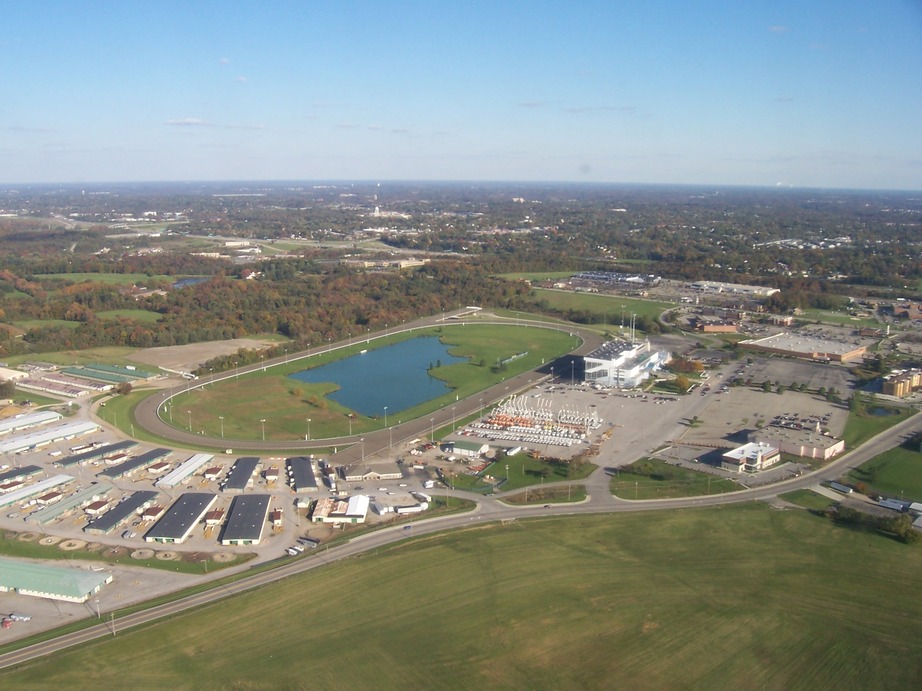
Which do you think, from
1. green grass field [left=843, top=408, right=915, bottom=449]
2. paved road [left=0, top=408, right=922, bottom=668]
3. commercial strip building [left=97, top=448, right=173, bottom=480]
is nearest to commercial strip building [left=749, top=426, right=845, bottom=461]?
paved road [left=0, top=408, right=922, bottom=668]

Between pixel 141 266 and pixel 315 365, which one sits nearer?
pixel 315 365

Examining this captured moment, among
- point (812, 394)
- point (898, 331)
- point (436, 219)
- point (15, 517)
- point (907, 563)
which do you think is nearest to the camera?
point (907, 563)

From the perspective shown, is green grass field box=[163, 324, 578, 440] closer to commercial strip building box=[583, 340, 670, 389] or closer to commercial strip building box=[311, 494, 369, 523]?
commercial strip building box=[583, 340, 670, 389]

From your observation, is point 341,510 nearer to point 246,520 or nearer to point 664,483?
point 246,520

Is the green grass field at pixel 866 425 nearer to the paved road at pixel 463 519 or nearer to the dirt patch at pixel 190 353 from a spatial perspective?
the paved road at pixel 463 519

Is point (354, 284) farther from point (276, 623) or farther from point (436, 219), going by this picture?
point (436, 219)

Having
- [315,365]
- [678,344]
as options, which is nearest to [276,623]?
[315,365]

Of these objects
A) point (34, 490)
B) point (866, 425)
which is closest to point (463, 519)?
point (34, 490)
